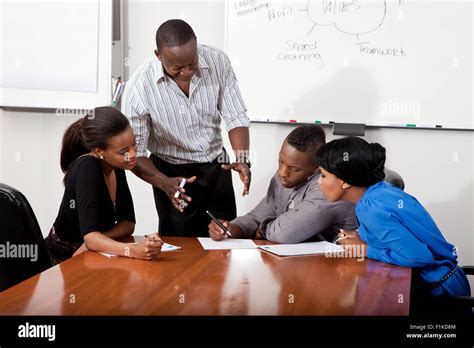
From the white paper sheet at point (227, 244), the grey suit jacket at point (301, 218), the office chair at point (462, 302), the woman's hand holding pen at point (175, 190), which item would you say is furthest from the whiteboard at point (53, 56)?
the office chair at point (462, 302)

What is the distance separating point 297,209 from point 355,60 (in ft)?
4.87

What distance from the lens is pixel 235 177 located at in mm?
3855

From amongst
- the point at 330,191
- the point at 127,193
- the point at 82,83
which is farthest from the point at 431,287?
the point at 82,83

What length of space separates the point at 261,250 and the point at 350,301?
0.69m

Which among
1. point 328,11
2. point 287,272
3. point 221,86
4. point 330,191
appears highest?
point 328,11

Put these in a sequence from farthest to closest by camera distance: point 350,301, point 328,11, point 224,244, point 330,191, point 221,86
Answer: point 328,11 → point 221,86 → point 224,244 → point 330,191 → point 350,301

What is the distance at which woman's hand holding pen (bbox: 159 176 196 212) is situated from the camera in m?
2.54

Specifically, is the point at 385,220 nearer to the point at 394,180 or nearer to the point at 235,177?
the point at 394,180

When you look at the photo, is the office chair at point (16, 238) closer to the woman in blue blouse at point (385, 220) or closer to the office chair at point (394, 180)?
the woman in blue blouse at point (385, 220)

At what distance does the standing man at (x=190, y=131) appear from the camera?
2844 mm

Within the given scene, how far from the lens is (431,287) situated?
82.5 inches

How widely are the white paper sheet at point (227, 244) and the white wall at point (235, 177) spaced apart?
1.37m

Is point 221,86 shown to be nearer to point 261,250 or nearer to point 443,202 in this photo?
point 261,250
